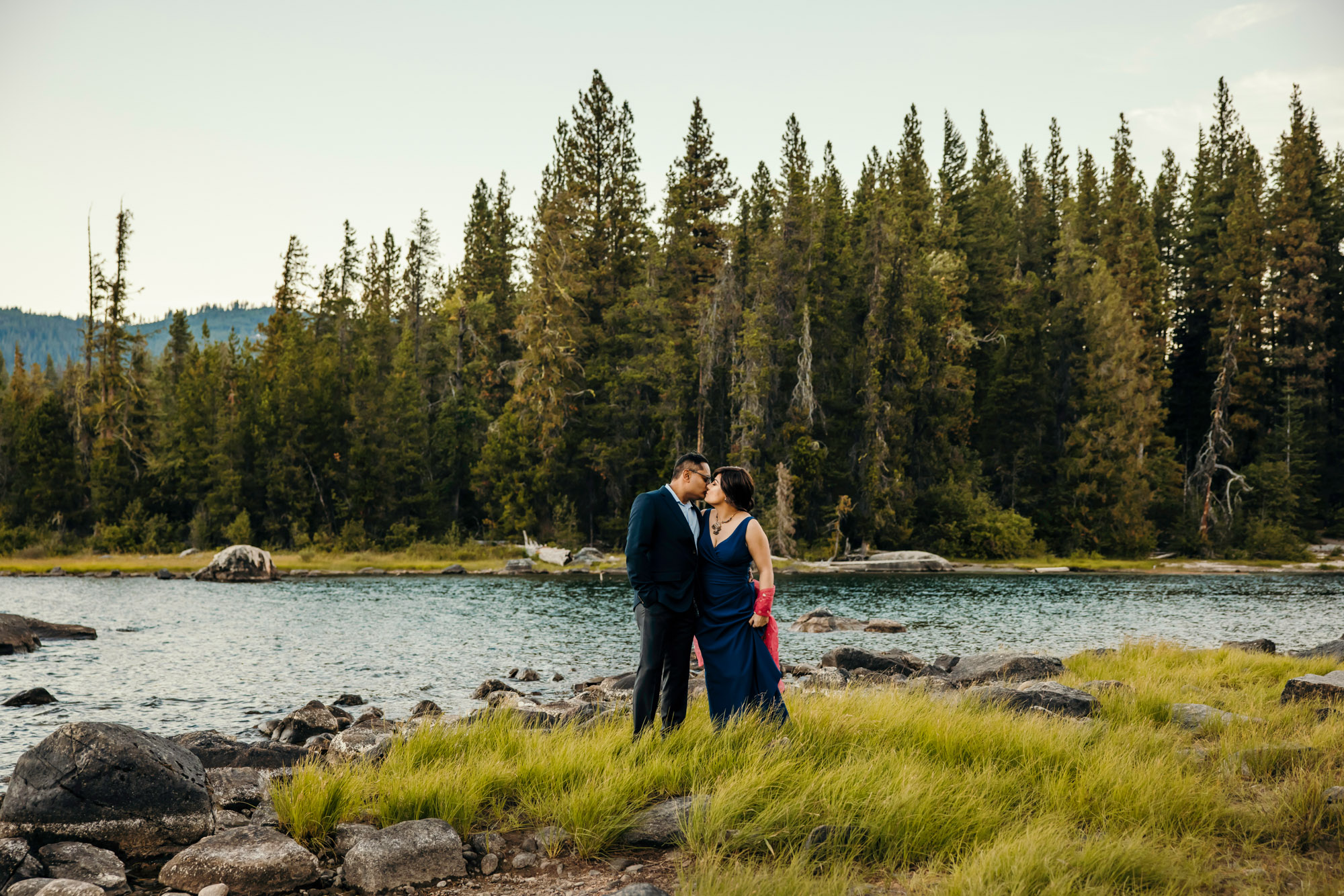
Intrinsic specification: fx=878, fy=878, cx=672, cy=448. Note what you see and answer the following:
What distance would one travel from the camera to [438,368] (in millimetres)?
65375

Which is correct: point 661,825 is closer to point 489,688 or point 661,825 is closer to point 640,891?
point 640,891

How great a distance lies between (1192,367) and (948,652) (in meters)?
52.5

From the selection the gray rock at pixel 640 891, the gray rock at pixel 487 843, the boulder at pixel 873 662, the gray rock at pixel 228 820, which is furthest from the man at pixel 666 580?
the boulder at pixel 873 662

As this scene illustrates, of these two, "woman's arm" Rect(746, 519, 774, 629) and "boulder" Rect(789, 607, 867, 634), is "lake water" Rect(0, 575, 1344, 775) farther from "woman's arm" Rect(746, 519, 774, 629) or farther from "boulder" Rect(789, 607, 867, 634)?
"woman's arm" Rect(746, 519, 774, 629)

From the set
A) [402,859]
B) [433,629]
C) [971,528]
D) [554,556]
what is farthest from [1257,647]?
[554,556]

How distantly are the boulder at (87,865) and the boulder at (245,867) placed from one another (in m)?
0.25

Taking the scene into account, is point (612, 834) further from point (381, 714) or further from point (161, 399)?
point (161, 399)

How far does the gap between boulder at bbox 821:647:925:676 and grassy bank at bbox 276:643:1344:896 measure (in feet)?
29.6

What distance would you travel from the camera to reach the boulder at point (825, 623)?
2547cm

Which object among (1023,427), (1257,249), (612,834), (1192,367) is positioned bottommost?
(612,834)

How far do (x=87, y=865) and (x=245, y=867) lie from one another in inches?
46.6

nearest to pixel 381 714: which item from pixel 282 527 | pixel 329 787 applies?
pixel 329 787

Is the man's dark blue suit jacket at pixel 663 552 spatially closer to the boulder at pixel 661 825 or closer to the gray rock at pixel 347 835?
the boulder at pixel 661 825

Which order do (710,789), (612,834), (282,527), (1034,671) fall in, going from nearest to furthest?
1. (612,834)
2. (710,789)
3. (1034,671)
4. (282,527)
